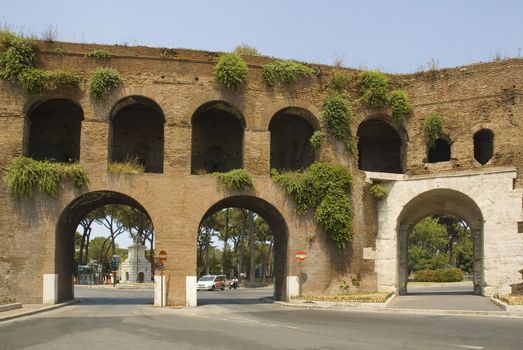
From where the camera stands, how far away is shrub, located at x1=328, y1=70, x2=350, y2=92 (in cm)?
2873

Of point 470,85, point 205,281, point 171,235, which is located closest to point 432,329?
point 171,235

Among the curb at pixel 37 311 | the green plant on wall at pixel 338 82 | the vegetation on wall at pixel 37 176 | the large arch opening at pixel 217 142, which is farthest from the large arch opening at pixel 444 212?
the curb at pixel 37 311

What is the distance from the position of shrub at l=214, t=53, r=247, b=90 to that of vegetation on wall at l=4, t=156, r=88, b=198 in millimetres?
6758

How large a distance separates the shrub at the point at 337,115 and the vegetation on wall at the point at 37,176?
410 inches

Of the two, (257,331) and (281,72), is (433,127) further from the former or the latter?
(257,331)

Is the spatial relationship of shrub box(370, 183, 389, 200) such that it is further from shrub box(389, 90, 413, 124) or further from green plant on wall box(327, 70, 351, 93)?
green plant on wall box(327, 70, 351, 93)

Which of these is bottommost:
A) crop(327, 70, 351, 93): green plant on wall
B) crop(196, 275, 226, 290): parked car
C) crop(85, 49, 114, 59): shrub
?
crop(196, 275, 226, 290): parked car

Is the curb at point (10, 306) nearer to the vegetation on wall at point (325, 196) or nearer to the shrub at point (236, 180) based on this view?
the shrub at point (236, 180)

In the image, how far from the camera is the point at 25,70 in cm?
2595

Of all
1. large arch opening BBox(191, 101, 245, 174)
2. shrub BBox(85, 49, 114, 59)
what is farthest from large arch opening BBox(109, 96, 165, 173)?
shrub BBox(85, 49, 114, 59)

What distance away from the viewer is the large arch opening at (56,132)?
2952cm

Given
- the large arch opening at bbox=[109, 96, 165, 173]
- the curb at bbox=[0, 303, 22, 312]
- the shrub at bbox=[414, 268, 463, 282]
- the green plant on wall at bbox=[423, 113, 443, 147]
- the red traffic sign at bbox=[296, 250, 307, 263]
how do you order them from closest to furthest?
A: the curb at bbox=[0, 303, 22, 312] → the red traffic sign at bbox=[296, 250, 307, 263] → the green plant on wall at bbox=[423, 113, 443, 147] → the large arch opening at bbox=[109, 96, 165, 173] → the shrub at bbox=[414, 268, 463, 282]

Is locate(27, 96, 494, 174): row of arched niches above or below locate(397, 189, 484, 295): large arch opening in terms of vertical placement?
above

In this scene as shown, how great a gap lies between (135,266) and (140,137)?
34.3 m
